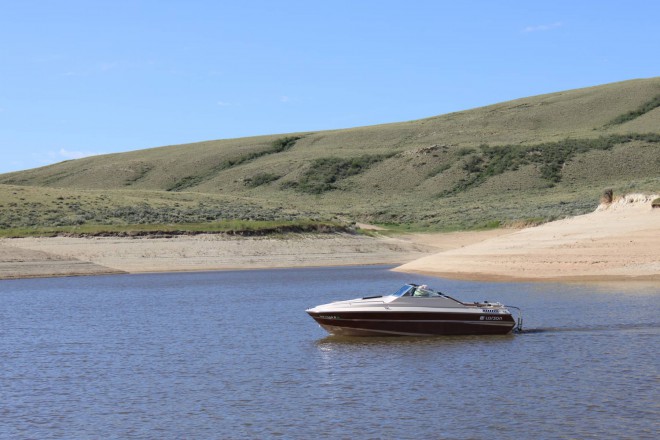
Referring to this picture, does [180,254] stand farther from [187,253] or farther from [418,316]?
[418,316]

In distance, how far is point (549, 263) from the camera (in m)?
49.8

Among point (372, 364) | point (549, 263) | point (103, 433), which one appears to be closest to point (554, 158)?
point (549, 263)

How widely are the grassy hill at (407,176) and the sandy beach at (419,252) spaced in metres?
9.81

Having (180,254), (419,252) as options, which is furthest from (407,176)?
(180,254)

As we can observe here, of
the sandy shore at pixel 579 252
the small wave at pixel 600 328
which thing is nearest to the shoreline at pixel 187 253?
the sandy shore at pixel 579 252

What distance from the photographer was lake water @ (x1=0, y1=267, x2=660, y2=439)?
63.2 ft

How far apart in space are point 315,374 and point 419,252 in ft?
184

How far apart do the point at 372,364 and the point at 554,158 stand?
412 feet

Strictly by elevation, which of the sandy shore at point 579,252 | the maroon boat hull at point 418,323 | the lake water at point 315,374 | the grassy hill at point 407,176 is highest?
the grassy hill at point 407,176

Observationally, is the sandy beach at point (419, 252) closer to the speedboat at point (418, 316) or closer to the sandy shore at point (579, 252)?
the sandy shore at point (579, 252)

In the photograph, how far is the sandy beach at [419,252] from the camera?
160ft

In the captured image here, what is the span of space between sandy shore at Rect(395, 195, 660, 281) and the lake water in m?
4.49

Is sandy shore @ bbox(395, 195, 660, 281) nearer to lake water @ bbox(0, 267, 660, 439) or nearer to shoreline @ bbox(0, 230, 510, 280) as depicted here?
lake water @ bbox(0, 267, 660, 439)

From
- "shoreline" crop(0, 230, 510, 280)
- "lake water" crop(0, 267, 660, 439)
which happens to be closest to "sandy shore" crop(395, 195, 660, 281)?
"lake water" crop(0, 267, 660, 439)
